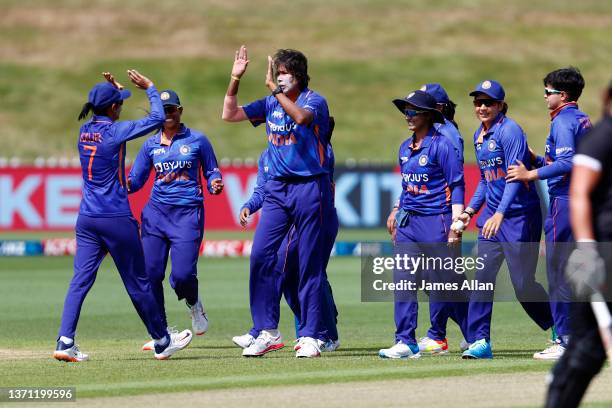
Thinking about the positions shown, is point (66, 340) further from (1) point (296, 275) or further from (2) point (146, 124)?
(1) point (296, 275)

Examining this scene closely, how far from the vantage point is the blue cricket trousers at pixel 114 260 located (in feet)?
36.7

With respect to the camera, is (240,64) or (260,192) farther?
(260,192)

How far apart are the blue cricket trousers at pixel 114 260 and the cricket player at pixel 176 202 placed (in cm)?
126

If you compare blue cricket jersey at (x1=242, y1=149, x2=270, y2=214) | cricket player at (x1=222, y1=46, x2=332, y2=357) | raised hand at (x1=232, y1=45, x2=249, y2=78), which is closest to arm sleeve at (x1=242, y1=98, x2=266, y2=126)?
cricket player at (x1=222, y1=46, x2=332, y2=357)

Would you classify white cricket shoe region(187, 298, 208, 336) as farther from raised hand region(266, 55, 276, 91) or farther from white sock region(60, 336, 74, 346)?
raised hand region(266, 55, 276, 91)

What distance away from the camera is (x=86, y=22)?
57250 mm

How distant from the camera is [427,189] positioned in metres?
11.6

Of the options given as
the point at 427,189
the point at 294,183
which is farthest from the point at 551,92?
the point at 294,183

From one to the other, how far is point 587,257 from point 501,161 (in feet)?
15.1

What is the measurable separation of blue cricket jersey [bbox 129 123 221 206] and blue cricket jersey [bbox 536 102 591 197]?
3.20 m

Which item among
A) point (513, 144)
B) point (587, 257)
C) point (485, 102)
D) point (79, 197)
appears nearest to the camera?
point (587, 257)

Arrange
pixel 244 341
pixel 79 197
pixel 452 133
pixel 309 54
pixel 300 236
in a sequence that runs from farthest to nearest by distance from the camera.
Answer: pixel 309 54, pixel 79 197, pixel 244 341, pixel 452 133, pixel 300 236

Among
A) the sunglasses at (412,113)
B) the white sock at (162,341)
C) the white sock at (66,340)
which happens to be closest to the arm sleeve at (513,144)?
the sunglasses at (412,113)

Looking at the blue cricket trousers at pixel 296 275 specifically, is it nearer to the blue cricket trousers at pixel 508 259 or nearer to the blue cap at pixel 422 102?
the blue cap at pixel 422 102
